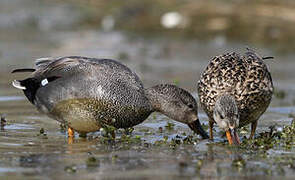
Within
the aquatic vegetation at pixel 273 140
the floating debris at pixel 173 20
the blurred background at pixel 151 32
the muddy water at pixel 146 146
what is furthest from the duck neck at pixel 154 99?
the floating debris at pixel 173 20

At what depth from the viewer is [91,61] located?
8922mm

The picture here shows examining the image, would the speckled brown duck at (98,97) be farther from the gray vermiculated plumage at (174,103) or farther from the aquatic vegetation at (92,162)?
the aquatic vegetation at (92,162)

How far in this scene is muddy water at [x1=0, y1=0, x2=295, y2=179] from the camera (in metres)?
6.77

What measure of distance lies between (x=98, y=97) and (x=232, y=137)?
162cm

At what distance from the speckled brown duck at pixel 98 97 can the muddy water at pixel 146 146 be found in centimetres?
25

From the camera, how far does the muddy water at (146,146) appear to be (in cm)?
677

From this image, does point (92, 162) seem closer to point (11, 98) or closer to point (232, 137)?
point (232, 137)

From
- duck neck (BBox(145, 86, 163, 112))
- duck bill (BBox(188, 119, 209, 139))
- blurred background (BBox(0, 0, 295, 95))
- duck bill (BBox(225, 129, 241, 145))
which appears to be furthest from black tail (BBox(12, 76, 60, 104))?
blurred background (BBox(0, 0, 295, 95))

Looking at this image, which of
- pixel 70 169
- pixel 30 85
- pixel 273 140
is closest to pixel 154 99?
pixel 273 140

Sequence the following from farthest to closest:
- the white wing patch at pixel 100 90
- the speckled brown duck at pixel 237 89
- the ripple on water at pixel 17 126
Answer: the ripple on water at pixel 17 126, the speckled brown duck at pixel 237 89, the white wing patch at pixel 100 90

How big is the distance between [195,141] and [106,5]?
38.1 ft

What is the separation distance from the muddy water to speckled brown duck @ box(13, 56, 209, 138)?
0.25 m

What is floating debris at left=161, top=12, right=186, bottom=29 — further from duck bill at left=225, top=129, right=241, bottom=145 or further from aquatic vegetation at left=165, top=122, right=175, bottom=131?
duck bill at left=225, top=129, right=241, bottom=145

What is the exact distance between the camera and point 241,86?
870 centimetres
